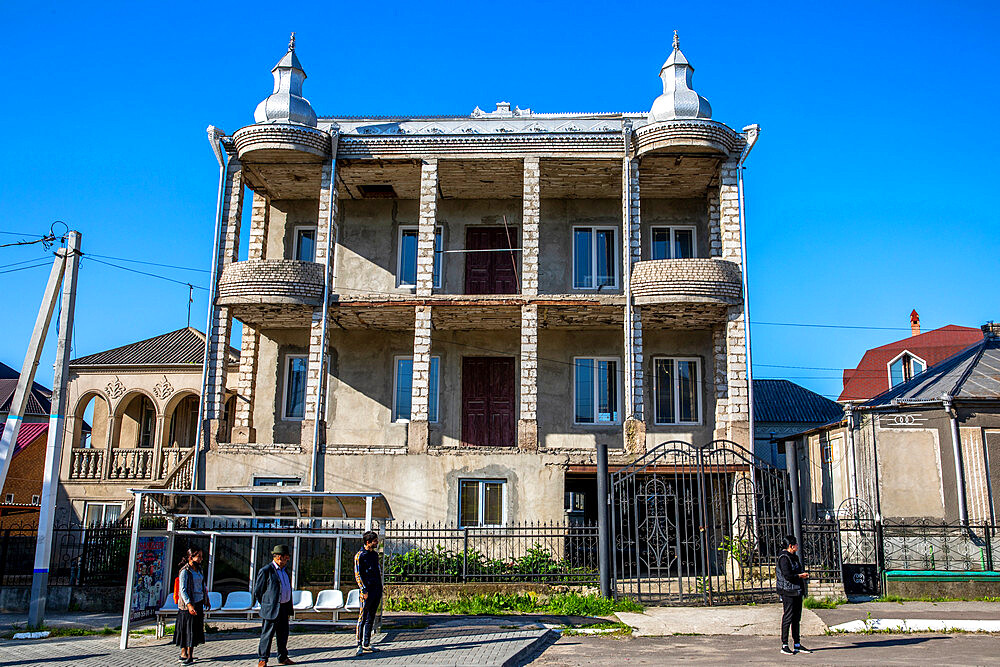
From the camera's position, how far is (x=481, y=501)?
21.7 meters

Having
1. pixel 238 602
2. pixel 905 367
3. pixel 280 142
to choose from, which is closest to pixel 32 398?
pixel 280 142

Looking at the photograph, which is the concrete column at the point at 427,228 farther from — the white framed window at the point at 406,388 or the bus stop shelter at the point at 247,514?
the bus stop shelter at the point at 247,514

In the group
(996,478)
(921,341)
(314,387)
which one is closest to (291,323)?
(314,387)

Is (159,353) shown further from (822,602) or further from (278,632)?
(822,602)

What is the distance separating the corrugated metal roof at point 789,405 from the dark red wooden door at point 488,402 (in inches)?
534

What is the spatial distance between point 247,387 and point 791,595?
1620cm

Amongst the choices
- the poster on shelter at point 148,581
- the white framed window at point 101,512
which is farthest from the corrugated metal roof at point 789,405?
the poster on shelter at point 148,581

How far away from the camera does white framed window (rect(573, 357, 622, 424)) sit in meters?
24.6

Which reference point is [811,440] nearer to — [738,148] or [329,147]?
[738,148]

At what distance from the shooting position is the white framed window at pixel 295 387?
2531 cm

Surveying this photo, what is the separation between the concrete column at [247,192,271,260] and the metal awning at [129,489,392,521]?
10.3 metres

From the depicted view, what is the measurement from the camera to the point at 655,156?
22.9m

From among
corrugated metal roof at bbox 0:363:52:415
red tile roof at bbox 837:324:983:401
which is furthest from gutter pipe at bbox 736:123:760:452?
corrugated metal roof at bbox 0:363:52:415

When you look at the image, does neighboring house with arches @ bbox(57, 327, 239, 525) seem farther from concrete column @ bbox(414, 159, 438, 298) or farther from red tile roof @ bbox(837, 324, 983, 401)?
red tile roof @ bbox(837, 324, 983, 401)
